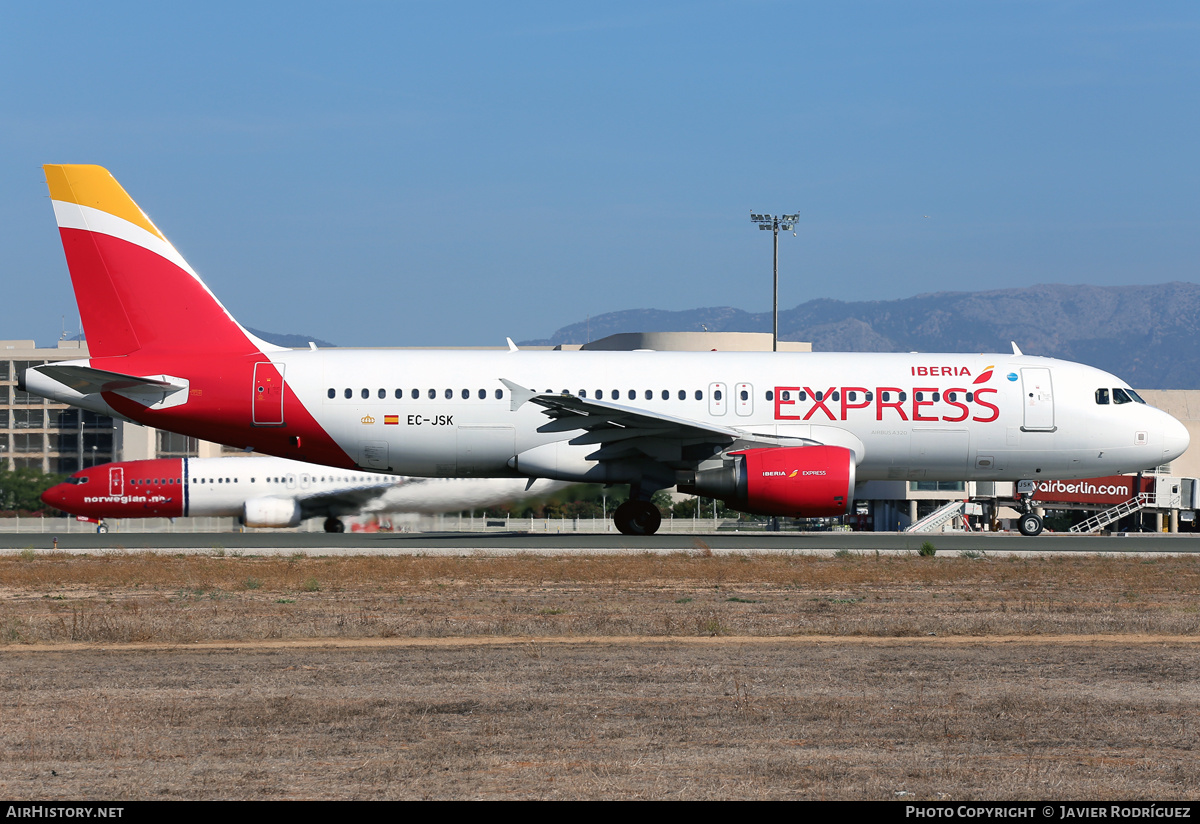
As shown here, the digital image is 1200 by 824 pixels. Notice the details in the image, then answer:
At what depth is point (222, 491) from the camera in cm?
5175

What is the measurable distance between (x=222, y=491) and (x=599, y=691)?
45.3 metres

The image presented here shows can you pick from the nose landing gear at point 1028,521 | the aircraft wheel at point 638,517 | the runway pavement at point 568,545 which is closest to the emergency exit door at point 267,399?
the runway pavement at point 568,545

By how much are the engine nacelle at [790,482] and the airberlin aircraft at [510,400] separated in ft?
2.55

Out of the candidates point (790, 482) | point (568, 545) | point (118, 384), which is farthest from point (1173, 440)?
point (118, 384)

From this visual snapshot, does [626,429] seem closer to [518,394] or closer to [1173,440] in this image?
[518,394]

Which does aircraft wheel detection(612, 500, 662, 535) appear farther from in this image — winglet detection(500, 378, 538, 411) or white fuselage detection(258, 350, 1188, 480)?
winglet detection(500, 378, 538, 411)

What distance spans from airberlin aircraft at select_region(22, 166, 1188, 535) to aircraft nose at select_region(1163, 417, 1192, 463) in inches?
24.5

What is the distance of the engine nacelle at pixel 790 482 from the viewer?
25.8 meters

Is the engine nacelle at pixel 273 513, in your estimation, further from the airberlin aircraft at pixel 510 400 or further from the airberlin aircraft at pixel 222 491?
the airberlin aircraft at pixel 510 400

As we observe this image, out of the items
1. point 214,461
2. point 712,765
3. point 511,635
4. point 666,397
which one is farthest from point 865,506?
point 712,765

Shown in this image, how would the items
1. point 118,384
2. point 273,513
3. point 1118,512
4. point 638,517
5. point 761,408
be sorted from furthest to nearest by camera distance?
point 1118,512 → point 273,513 → point 638,517 → point 761,408 → point 118,384

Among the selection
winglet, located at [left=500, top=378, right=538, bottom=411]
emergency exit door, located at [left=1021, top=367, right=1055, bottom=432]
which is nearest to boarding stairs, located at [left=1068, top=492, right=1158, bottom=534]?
emergency exit door, located at [left=1021, top=367, right=1055, bottom=432]

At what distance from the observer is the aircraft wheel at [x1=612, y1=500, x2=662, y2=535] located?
29.0m
